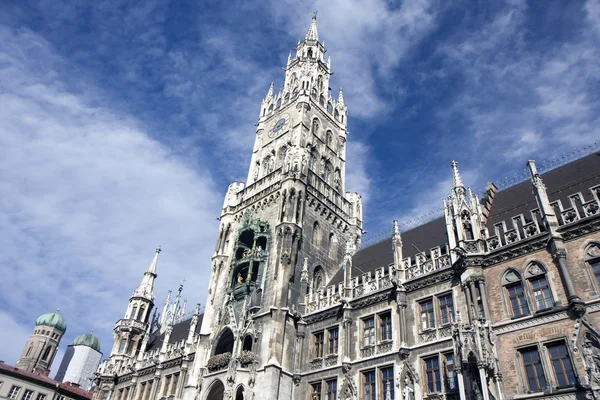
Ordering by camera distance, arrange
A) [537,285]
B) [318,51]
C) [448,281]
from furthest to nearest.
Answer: [318,51], [448,281], [537,285]

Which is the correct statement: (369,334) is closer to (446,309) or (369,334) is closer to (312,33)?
(446,309)

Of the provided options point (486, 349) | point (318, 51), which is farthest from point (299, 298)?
point (318, 51)

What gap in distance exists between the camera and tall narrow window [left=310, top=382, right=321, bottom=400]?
2781 centimetres

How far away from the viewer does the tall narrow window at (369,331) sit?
27.1 metres

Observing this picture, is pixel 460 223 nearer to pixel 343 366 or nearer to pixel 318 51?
pixel 343 366

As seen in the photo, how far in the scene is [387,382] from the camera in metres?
24.8

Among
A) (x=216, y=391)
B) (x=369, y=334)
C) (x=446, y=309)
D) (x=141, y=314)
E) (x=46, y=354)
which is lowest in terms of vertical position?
(x=216, y=391)

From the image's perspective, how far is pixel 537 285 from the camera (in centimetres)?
2152

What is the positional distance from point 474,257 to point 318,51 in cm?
3631

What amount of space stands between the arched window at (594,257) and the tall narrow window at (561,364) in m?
3.37

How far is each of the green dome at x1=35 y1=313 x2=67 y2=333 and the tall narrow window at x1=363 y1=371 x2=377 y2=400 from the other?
80.3m

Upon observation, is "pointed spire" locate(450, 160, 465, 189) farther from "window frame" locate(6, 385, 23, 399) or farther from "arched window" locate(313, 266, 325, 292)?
"window frame" locate(6, 385, 23, 399)

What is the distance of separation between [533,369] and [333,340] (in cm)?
1192

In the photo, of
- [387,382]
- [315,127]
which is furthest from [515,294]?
[315,127]
